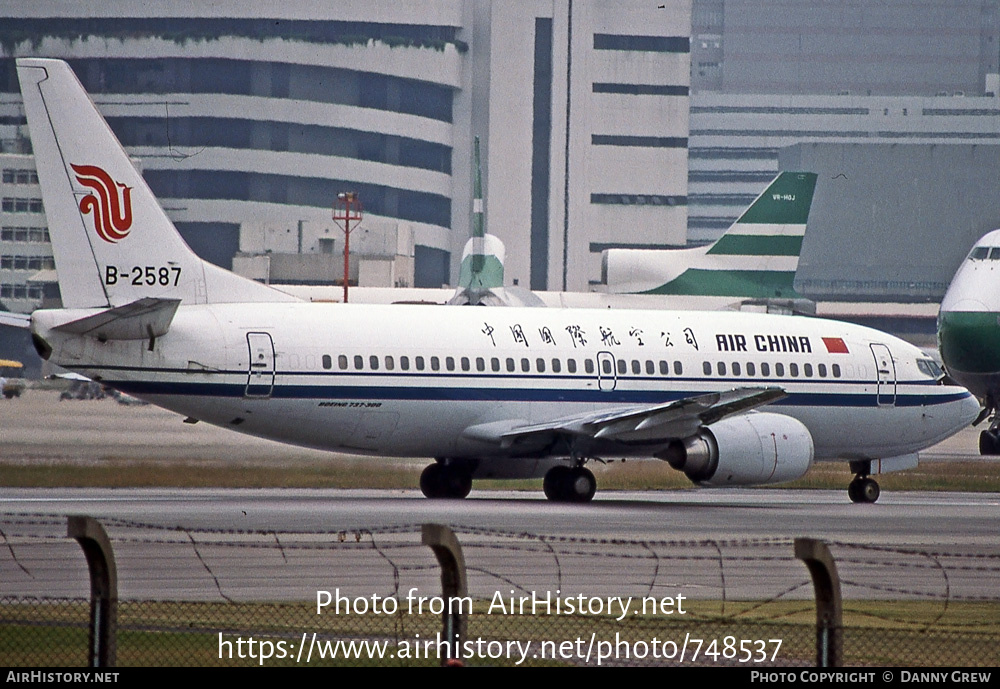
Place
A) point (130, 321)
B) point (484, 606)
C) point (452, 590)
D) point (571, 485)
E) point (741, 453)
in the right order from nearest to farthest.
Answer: point (452, 590) < point (484, 606) < point (130, 321) < point (741, 453) < point (571, 485)

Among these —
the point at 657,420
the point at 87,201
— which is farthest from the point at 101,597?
the point at 657,420

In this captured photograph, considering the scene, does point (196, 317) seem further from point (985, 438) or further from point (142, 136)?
point (142, 136)

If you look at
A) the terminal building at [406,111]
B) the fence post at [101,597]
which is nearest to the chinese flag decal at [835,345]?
the fence post at [101,597]

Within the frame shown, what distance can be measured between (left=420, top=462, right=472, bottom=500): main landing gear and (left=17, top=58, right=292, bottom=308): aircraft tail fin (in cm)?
656

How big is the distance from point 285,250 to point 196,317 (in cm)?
8678

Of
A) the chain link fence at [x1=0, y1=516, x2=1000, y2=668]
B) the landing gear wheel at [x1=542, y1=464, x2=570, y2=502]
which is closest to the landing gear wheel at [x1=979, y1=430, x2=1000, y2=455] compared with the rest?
the landing gear wheel at [x1=542, y1=464, x2=570, y2=502]

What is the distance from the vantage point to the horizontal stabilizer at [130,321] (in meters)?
27.0

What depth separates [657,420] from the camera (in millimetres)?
29797

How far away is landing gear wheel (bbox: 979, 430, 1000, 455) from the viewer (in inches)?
1575

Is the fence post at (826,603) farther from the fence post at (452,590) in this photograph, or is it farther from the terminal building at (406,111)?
the terminal building at (406,111)

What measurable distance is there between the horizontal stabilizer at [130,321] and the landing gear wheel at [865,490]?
14.4 metres

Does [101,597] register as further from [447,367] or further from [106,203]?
[447,367]

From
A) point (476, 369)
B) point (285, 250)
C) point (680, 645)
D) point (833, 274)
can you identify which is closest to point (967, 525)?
point (476, 369)

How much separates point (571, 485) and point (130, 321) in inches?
338
